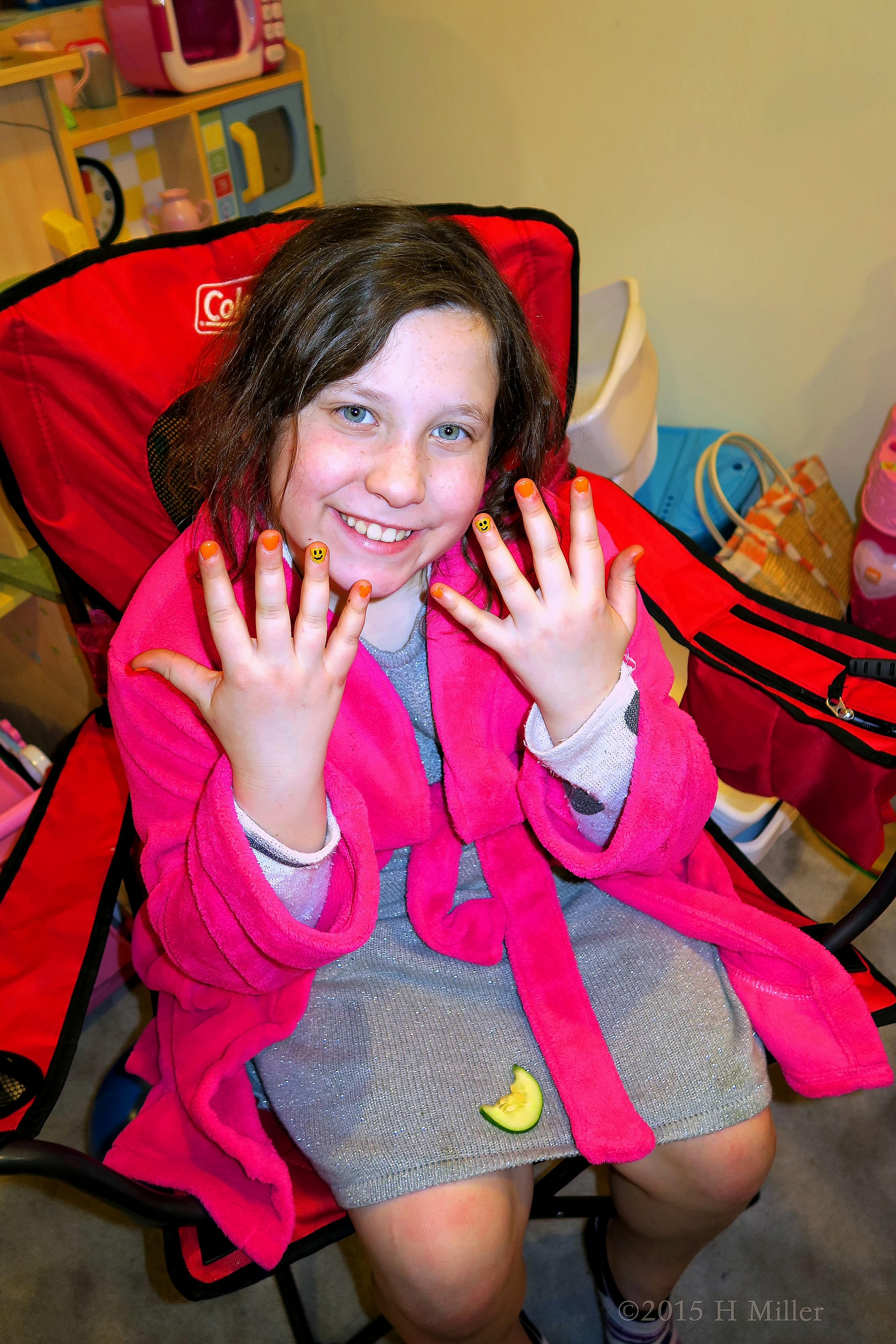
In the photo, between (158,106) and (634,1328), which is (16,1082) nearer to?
(634,1328)

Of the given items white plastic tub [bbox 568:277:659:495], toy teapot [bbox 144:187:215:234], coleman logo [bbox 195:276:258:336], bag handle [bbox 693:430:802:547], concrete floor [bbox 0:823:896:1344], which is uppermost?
toy teapot [bbox 144:187:215:234]

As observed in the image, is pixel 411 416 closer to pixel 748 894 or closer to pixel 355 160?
pixel 748 894

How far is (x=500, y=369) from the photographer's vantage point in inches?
33.0

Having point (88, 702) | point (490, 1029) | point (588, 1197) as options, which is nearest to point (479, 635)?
point (490, 1029)

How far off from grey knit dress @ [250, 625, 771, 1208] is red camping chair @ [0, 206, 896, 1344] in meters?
0.09

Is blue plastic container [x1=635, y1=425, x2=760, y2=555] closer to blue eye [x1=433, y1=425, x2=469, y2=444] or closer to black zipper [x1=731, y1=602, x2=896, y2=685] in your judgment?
black zipper [x1=731, y1=602, x2=896, y2=685]

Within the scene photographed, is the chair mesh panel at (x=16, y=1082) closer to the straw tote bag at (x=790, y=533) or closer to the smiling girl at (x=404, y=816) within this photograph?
the smiling girl at (x=404, y=816)

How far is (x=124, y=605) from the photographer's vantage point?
104cm

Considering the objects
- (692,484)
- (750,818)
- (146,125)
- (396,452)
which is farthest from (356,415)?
(692,484)

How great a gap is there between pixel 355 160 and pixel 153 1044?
6.32ft

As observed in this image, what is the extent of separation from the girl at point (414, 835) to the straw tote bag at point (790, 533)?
857 mm

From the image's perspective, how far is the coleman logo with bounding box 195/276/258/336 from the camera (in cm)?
95

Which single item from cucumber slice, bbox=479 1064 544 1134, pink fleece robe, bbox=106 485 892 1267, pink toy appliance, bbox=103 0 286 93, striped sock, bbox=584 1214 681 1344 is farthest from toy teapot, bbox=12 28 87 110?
striped sock, bbox=584 1214 681 1344

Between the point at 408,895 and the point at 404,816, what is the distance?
0.08 metres
